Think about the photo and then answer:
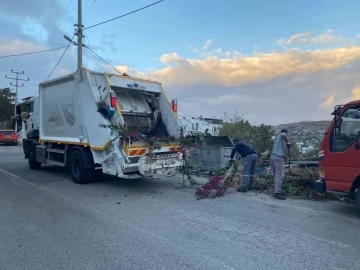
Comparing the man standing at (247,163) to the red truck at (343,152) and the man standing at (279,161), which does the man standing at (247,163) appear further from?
the red truck at (343,152)

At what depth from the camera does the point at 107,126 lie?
7684mm

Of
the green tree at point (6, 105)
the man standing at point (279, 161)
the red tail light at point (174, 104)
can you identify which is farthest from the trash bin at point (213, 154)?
the green tree at point (6, 105)

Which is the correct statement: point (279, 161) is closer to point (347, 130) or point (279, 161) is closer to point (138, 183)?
point (347, 130)

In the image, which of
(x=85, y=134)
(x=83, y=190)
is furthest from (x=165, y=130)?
(x=83, y=190)

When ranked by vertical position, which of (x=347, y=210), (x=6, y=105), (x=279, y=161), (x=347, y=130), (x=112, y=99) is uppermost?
(x=6, y=105)

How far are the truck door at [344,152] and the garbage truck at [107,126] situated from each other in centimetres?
373

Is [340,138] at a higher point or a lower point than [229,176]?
higher

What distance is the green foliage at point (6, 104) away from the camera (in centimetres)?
5012

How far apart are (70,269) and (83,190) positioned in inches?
180

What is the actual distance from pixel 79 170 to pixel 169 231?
15.5 ft

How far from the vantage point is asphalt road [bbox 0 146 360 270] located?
3854 millimetres

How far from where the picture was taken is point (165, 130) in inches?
361

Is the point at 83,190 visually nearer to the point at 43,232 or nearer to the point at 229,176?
the point at 43,232

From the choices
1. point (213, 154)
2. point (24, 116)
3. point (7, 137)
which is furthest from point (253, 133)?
point (7, 137)
